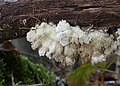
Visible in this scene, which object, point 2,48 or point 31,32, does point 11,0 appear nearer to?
point 31,32

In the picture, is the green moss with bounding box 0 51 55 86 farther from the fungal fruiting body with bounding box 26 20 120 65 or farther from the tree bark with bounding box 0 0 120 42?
the fungal fruiting body with bounding box 26 20 120 65

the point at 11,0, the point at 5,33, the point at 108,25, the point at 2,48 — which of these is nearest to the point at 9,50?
the point at 2,48

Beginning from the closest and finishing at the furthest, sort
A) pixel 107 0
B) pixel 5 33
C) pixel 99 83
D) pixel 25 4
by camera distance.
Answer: pixel 107 0, pixel 25 4, pixel 5 33, pixel 99 83

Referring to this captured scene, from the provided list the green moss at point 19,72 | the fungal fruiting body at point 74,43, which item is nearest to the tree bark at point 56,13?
the fungal fruiting body at point 74,43

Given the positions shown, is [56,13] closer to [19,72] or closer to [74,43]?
[74,43]

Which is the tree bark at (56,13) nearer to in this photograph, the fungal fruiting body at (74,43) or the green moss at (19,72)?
the fungal fruiting body at (74,43)
